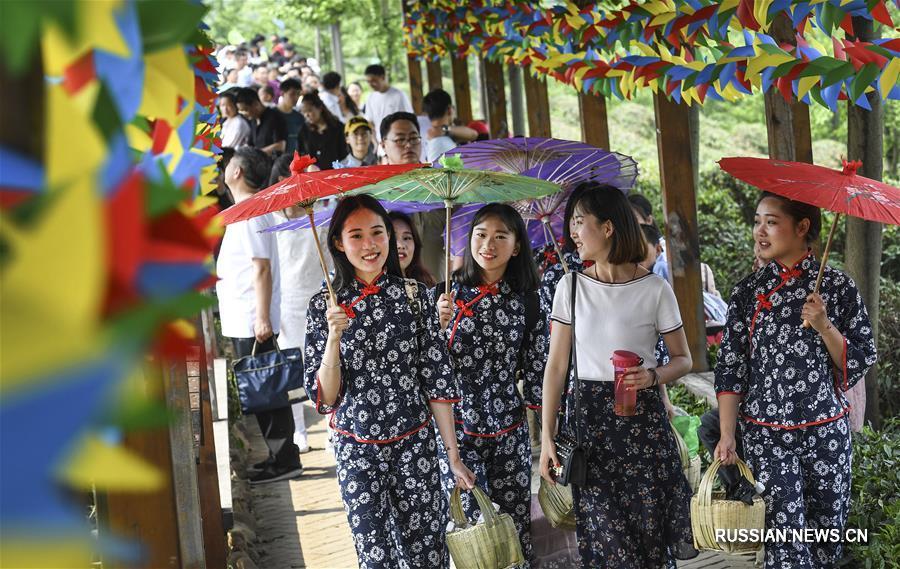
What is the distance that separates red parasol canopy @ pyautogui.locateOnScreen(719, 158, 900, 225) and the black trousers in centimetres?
328

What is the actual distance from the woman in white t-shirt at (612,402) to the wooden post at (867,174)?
168 centimetres

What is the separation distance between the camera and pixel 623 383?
364cm

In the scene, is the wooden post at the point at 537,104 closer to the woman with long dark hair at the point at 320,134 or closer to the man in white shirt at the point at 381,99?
the man in white shirt at the point at 381,99

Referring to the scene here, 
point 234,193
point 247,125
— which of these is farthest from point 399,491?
point 247,125

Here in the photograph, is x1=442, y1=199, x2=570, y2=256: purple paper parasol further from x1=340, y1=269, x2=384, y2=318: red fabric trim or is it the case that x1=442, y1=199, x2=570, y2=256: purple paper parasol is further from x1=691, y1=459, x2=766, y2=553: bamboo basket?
x1=691, y1=459, x2=766, y2=553: bamboo basket

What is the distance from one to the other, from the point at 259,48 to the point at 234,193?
65.8 feet

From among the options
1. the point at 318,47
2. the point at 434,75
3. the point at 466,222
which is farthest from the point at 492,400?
the point at 318,47

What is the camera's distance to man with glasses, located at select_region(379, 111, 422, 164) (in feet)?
21.3

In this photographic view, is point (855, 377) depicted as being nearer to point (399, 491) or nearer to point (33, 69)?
point (399, 491)

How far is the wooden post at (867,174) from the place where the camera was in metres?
4.93

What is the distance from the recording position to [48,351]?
0.64m

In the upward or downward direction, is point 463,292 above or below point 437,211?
below

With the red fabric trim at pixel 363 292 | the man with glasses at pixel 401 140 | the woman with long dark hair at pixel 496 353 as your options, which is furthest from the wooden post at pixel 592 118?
the red fabric trim at pixel 363 292

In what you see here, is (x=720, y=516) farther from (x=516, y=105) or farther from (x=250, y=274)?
(x=516, y=105)
